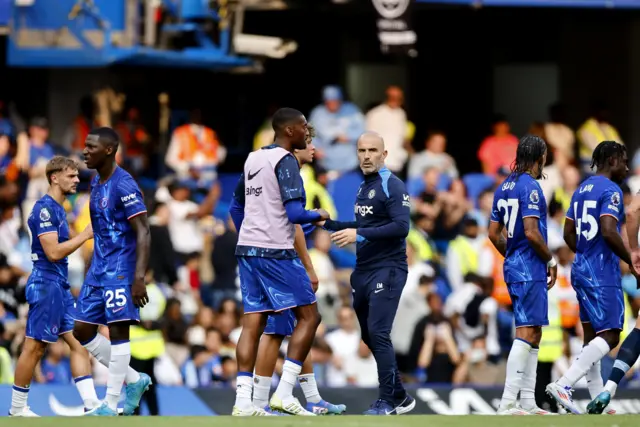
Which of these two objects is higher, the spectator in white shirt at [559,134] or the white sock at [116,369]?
the spectator in white shirt at [559,134]

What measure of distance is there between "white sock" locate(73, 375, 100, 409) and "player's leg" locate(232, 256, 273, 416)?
1523mm

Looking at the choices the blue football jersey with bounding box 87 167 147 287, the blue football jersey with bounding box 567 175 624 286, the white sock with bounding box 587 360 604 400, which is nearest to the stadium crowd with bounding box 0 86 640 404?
the white sock with bounding box 587 360 604 400

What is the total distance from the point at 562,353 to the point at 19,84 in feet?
26.2

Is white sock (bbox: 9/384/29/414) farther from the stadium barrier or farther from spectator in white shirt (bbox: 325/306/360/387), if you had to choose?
spectator in white shirt (bbox: 325/306/360/387)

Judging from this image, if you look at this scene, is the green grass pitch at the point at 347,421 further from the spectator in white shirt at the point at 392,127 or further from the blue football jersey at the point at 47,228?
the spectator in white shirt at the point at 392,127

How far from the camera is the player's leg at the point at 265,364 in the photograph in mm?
11406

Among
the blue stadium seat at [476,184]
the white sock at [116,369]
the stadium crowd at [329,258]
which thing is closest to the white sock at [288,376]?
the white sock at [116,369]

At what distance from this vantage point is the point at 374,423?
34.1ft

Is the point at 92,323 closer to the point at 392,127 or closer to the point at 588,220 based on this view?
the point at 588,220

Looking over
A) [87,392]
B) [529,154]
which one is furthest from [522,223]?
[87,392]

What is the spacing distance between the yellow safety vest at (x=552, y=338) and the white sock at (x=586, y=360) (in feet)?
13.1

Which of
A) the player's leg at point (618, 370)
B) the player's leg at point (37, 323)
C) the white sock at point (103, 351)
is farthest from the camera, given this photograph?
the player's leg at point (37, 323)

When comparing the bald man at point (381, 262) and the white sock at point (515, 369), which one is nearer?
the white sock at point (515, 369)

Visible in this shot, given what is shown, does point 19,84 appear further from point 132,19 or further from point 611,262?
point 611,262
